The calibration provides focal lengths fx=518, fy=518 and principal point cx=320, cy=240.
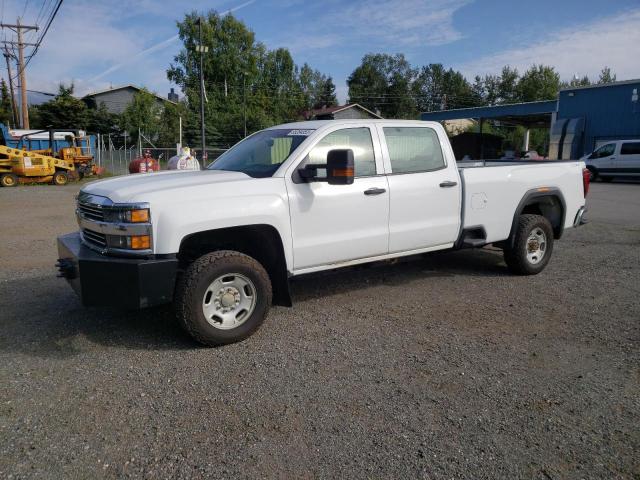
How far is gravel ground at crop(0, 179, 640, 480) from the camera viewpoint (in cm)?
279

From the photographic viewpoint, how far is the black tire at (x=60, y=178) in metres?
24.3

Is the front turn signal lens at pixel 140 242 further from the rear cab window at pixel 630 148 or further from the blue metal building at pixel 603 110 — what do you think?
the blue metal building at pixel 603 110

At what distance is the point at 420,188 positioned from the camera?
209 inches

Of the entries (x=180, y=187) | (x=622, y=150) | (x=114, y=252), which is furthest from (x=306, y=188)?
(x=622, y=150)

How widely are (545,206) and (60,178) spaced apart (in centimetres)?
2338

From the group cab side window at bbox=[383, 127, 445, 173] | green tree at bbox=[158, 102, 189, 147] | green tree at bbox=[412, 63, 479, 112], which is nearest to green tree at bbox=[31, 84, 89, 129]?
green tree at bbox=[158, 102, 189, 147]

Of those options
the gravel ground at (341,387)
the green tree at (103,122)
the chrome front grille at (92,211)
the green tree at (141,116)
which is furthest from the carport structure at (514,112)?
the chrome front grille at (92,211)

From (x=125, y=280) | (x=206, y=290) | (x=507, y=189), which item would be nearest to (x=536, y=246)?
(x=507, y=189)

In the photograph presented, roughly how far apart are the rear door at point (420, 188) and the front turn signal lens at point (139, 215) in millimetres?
2360

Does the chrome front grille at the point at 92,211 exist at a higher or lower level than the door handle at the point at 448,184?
lower

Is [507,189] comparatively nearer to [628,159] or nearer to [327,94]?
[628,159]

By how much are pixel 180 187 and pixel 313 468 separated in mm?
2359

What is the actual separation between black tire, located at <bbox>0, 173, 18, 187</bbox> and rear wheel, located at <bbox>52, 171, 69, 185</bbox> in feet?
5.37

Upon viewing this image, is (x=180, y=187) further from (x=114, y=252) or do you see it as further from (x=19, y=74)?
(x=19, y=74)
